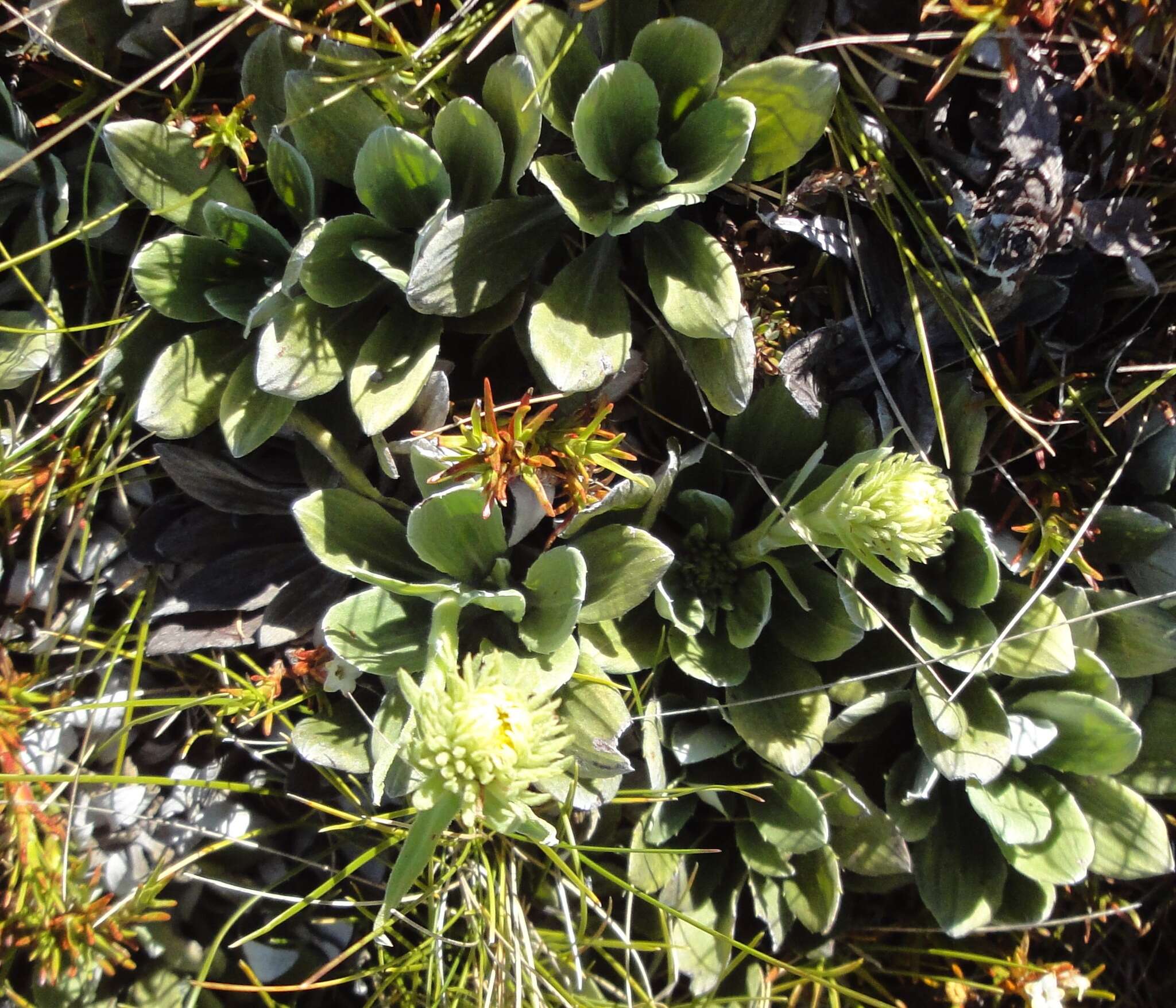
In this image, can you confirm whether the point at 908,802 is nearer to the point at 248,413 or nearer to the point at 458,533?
the point at 458,533

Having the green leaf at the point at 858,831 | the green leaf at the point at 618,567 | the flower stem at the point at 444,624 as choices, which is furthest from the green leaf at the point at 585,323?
the green leaf at the point at 858,831

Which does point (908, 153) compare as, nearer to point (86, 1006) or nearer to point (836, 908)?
point (836, 908)

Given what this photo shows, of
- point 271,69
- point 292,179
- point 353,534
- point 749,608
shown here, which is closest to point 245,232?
point 292,179

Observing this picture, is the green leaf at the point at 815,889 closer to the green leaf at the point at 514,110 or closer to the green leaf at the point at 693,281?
the green leaf at the point at 693,281

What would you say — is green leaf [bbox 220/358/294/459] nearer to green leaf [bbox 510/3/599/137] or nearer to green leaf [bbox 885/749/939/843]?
green leaf [bbox 510/3/599/137]

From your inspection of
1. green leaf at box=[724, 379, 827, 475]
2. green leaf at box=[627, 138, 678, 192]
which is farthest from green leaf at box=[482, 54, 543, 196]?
green leaf at box=[724, 379, 827, 475]

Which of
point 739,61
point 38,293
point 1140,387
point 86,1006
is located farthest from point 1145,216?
point 86,1006
